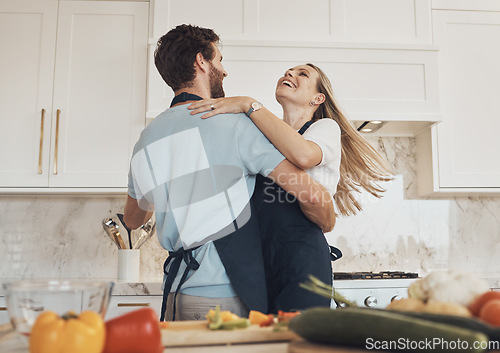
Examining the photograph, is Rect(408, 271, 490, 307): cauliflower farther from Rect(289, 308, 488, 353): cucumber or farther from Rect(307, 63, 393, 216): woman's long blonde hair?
Rect(307, 63, 393, 216): woman's long blonde hair

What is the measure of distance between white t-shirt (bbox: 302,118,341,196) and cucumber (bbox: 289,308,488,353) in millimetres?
771

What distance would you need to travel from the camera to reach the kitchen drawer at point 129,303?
7.66 feet

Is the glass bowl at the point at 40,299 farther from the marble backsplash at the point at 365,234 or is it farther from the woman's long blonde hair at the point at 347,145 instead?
the marble backsplash at the point at 365,234

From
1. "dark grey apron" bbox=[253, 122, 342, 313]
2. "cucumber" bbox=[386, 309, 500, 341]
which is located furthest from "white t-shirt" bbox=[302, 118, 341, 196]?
"cucumber" bbox=[386, 309, 500, 341]

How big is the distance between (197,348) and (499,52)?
2741 mm

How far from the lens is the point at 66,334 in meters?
0.56

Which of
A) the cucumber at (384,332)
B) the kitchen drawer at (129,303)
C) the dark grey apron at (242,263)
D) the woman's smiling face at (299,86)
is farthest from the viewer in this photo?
the kitchen drawer at (129,303)

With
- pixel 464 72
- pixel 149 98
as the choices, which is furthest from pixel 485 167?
pixel 149 98

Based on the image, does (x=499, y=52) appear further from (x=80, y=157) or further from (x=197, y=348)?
(x=197, y=348)

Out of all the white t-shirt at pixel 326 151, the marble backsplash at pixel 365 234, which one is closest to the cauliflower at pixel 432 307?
the white t-shirt at pixel 326 151

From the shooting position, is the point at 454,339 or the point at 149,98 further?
the point at 149,98

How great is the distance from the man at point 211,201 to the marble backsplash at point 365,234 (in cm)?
166

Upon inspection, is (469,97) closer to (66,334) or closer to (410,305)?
(410,305)

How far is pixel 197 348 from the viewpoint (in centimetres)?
71
